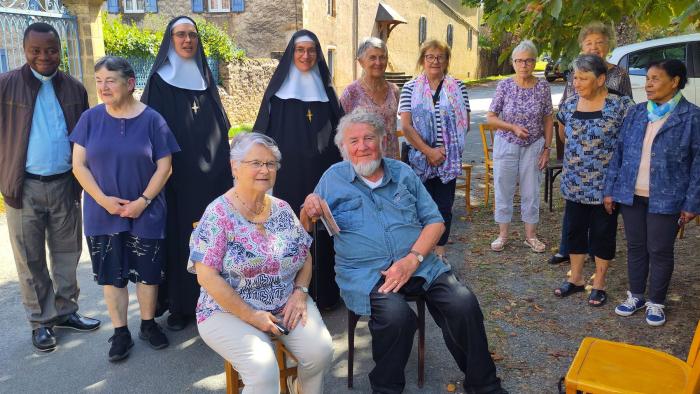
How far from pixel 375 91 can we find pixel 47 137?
2.25m

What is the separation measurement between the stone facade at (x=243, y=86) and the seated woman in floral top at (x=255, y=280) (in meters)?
11.8

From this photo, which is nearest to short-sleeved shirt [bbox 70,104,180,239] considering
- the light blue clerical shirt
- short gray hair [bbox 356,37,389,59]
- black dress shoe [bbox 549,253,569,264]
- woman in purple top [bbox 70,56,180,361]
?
woman in purple top [bbox 70,56,180,361]

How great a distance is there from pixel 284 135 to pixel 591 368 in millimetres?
2401

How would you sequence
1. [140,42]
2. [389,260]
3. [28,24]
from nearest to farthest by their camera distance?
[389,260] → [28,24] → [140,42]

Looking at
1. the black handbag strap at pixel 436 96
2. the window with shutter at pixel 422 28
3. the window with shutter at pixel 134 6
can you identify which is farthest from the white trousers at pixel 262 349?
the window with shutter at pixel 422 28

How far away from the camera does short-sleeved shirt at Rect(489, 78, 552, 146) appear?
196 inches

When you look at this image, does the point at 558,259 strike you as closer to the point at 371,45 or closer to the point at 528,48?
the point at 528,48

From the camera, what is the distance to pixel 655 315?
3.79m

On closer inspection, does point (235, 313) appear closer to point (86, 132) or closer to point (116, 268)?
point (116, 268)

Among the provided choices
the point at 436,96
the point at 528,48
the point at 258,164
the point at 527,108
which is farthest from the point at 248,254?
the point at 528,48

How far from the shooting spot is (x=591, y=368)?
8.01 feet

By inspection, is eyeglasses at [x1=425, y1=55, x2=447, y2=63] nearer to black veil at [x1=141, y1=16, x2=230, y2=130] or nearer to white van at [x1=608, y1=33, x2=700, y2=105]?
black veil at [x1=141, y1=16, x2=230, y2=130]

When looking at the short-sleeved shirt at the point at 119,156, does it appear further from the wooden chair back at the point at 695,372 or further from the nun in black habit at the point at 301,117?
the wooden chair back at the point at 695,372

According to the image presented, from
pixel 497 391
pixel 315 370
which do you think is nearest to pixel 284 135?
pixel 315 370
